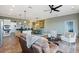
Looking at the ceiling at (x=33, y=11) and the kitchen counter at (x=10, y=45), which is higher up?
the ceiling at (x=33, y=11)

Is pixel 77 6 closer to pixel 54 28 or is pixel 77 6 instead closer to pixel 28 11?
pixel 54 28

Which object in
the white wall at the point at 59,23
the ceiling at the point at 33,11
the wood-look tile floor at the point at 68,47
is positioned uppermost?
the ceiling at the point at 33,11

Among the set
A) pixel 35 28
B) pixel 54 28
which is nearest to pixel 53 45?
pixel 54 28

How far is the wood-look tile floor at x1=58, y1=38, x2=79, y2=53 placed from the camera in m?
2.41

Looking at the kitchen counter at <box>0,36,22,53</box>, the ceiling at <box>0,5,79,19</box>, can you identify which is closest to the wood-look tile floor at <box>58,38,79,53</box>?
the ceiling at <box>0,5,79,19</box>

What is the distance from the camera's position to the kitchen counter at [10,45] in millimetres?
2383

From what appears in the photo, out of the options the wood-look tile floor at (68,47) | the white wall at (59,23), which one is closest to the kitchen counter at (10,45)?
the white wall at (59,23)

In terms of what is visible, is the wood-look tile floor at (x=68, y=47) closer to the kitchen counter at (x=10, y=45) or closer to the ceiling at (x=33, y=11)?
the ceiling at (x=33, y=11)

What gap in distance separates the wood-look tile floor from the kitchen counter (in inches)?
37.7

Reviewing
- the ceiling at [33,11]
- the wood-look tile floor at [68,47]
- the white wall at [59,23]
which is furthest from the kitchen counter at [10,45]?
the wood-look tile floor at [68,47]

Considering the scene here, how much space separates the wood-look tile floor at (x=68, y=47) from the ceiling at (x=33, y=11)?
681mm

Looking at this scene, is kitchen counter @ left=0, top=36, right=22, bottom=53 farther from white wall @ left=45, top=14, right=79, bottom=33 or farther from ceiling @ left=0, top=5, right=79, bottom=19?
white wall @ left=45, top=14, right=79, bottom=33

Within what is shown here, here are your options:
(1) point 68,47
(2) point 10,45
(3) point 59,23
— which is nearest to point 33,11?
(3) point 59,23
